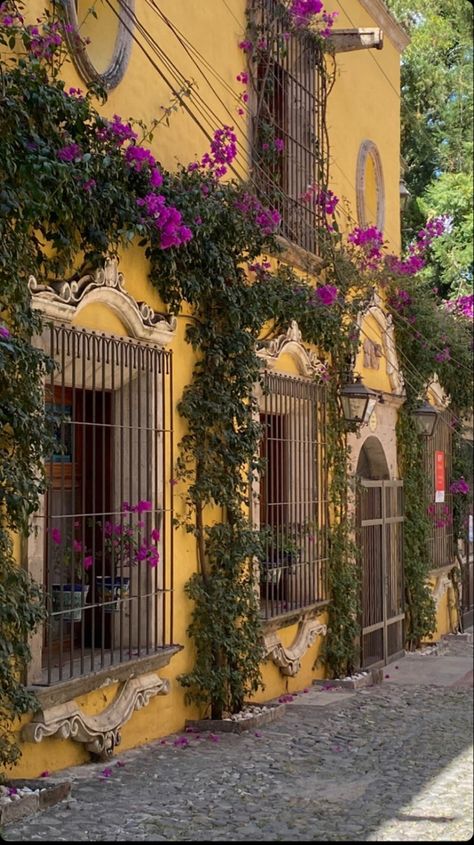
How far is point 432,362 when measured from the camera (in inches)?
495

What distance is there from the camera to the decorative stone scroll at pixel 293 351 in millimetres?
8500

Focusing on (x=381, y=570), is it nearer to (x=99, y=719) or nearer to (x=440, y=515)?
(x=440, y=515)

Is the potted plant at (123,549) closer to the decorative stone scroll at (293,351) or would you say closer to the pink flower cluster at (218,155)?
the decorative stone scroll at (293,351)

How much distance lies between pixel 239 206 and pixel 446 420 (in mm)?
7279

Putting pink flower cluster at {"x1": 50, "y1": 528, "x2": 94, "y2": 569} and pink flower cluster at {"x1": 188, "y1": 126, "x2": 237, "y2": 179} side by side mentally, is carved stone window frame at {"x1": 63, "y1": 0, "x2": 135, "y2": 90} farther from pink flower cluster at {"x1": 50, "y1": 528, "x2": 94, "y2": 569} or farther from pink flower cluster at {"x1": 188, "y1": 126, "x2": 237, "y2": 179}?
pink flower cluster at {"x1": 50, "y1": 528, "x2": 94, "y2": 569}

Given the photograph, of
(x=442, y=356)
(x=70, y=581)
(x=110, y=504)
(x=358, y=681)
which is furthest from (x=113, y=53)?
(x=442, y=356)

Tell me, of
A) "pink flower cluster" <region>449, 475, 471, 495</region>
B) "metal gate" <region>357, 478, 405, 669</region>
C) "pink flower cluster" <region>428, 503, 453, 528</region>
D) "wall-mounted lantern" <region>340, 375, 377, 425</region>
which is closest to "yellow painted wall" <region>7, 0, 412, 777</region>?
"wall-mounted lantern" <region>340, 375, 377, 425</region>

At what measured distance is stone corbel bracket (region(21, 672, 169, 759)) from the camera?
5.59 metres

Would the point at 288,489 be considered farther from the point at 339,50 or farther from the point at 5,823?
the point at 5,823

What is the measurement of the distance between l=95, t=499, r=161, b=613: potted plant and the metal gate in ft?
13.4

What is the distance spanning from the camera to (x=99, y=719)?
6.19m

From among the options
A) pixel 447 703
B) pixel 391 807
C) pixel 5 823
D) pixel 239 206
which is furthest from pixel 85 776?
pixel 447 703

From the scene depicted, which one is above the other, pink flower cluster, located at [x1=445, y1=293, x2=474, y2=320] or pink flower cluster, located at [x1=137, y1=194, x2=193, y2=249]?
pink flower cluster, located at [x1=445, y1=293, x2=474, y2=320]

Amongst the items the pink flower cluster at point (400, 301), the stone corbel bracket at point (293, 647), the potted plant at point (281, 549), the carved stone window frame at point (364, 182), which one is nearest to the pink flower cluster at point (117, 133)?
the potted plant at point (281, 549)
